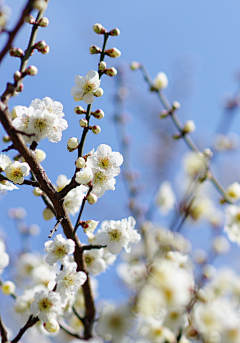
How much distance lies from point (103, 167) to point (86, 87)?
0.47 m

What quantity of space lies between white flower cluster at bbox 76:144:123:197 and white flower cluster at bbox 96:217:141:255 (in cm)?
28

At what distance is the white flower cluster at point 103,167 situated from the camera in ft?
5.32

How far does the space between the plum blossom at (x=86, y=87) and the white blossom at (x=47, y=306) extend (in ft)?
3.58

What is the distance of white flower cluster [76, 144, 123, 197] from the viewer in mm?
1620

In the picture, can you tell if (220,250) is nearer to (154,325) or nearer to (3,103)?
(154,325)

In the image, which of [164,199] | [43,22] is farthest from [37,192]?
[164,199]

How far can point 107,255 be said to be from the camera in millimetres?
2195

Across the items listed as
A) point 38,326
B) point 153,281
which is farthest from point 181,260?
point 38,326

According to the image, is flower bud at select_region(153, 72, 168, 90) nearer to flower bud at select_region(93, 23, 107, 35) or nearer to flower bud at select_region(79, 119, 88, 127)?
flower bud at select_region(93, 23, 107, 35)

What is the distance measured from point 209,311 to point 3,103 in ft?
5.25

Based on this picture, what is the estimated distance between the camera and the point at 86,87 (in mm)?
1676

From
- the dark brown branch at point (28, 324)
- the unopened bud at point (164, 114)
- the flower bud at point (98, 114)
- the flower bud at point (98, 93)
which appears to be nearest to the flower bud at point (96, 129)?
the flower bud at point (98, 114)

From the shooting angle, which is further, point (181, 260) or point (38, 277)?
point (38, 277)

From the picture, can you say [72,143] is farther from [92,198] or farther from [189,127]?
[189,127]
